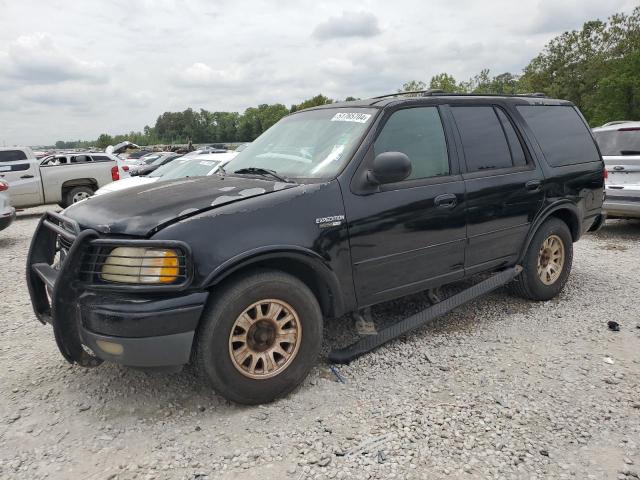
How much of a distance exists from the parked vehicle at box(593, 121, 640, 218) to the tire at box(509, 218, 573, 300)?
335cm

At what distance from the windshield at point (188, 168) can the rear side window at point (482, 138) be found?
4.92 m

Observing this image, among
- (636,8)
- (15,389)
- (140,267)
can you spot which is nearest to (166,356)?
(140,267)

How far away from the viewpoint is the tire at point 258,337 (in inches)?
112

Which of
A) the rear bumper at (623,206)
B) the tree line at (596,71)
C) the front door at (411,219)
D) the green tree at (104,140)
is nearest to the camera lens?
the front door at (411,219)

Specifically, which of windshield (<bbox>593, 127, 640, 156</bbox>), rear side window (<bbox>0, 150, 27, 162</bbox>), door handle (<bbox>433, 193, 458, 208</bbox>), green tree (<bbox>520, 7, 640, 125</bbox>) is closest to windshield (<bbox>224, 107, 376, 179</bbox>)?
door handle (<bbox>433, 193, 458, 208</bbox>)

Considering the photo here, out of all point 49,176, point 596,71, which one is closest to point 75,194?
point 49,176

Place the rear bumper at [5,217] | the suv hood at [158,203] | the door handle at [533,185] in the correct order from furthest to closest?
the rear bumper at [5,217], the door handle at [533,185], the suv hood at [158,203]

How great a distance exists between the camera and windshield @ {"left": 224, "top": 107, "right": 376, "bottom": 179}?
350 centimetres

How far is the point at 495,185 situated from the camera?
4.14m

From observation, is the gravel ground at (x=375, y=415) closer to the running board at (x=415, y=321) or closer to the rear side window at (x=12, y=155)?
the running board at (x=415, y=321)

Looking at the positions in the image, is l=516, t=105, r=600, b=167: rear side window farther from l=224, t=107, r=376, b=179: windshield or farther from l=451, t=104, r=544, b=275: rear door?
l=224, t=107, r=376, b=179: windshield

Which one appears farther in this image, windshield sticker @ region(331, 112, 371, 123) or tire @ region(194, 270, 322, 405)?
windshield sticker @ region(331, 112, 371, 123)

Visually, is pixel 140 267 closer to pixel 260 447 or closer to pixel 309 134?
pixel 260 447

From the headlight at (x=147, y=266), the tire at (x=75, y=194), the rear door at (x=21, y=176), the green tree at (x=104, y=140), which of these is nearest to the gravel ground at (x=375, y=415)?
the headlight at (x=147, y=266)
